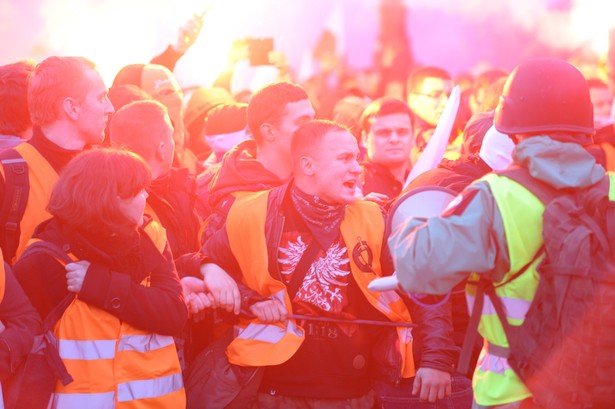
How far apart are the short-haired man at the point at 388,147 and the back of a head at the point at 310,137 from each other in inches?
75.2

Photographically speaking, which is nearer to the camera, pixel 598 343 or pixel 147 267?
pixel 598 343

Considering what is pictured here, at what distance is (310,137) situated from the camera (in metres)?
4.71

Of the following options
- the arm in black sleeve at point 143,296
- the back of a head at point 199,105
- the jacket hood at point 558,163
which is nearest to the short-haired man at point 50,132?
the arm in black sleeve at point 143,296

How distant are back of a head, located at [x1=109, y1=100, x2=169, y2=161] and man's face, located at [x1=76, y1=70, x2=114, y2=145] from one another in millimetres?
172

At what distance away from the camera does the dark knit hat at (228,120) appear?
23.3 feet

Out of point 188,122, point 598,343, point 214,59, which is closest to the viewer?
point 598,343

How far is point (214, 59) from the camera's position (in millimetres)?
9414

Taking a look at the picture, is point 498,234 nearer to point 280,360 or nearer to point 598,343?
point 598,343

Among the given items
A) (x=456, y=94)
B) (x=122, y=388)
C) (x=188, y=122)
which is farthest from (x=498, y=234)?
(x=188, y=122)

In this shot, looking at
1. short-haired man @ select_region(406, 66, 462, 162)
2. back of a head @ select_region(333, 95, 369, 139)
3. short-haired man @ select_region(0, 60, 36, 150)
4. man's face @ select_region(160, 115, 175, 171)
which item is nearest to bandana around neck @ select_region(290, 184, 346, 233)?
man's face @ select_region(160, 115, 175, 171)

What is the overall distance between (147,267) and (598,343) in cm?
202

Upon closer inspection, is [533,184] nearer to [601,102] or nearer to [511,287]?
[511,287]

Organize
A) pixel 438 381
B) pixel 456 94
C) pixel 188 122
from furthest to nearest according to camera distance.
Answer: pixel 188 122
pixel 456 94
pixel 438 381

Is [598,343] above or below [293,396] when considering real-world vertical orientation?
above
